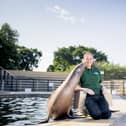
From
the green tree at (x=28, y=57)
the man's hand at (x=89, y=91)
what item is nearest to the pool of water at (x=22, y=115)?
the man's hand at (x=89, y=91)

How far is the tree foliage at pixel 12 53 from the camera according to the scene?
48969 millimetres

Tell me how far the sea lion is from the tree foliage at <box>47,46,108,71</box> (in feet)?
224

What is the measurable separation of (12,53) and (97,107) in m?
44.1

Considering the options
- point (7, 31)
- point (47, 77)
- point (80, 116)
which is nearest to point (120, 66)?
point (47, 77)

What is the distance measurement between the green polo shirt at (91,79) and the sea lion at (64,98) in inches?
4.7

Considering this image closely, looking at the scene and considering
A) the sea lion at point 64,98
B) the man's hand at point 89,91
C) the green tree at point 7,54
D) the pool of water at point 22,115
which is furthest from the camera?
the green tree at point 7,54

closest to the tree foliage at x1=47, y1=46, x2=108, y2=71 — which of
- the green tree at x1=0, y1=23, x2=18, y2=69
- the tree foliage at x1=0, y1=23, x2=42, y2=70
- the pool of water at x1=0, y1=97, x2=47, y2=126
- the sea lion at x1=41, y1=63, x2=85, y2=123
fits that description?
the tree foliage at x1=0, y1=23, x2=42, y2=70

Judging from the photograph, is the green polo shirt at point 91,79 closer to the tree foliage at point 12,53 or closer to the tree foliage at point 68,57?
the tree foliage at point 12,53

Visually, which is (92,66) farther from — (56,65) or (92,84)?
(56,65)

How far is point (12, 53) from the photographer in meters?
49.7

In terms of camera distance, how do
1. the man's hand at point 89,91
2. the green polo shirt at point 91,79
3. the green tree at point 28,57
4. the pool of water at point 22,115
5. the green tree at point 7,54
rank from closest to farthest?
the man's hand at point 89,91 < the green polo shirt at point 91,79 < the pool of water at point 22,115 < the green tree at point 7,54 < the green tree at point 28,57

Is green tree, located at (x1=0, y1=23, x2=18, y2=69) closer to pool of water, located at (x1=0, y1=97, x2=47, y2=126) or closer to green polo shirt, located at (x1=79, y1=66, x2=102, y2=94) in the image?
pool of water, located at (x1=0, y1=97, x2=47, y2=126)

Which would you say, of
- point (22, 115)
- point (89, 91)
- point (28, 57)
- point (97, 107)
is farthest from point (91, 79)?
point (28, 57)

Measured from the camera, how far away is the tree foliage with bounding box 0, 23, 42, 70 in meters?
49.0
